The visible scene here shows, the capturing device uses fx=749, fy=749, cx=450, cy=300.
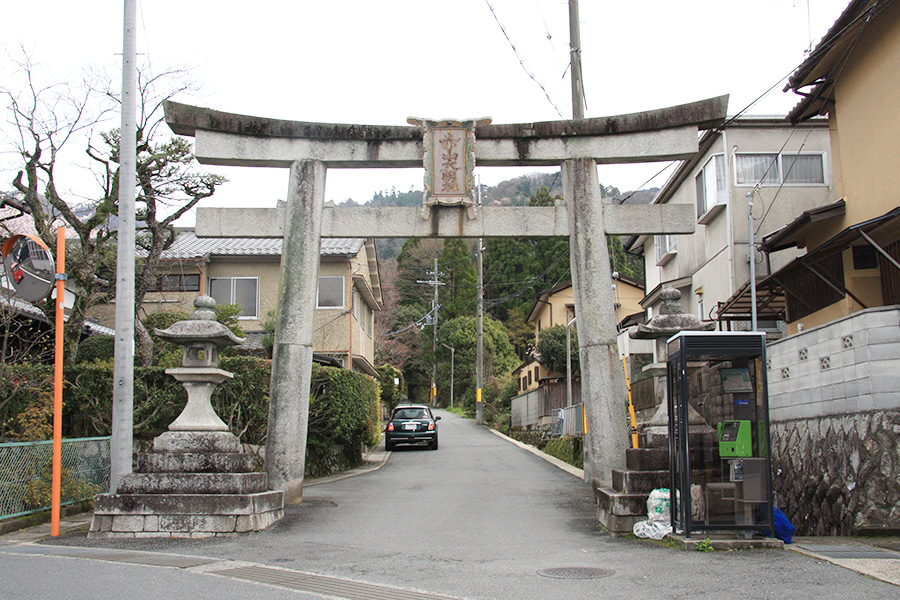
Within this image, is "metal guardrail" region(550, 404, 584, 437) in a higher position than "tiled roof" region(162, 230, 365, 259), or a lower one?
lower

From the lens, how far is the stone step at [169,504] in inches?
381

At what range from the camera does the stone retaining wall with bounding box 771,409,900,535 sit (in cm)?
949

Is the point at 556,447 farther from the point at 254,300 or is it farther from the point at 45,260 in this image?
the point at 45,260

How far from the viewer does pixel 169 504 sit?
31.8ft

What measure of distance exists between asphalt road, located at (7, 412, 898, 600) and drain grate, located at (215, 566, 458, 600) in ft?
0.44

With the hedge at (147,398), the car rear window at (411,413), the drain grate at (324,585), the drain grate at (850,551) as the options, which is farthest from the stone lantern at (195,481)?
the car rear window at (411,413)

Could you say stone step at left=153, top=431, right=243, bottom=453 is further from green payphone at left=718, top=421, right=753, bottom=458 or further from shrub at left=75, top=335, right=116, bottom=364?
shrub at left=75, top=335, right=116, bottom=364

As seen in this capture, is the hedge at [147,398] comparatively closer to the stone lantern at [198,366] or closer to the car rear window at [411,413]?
the stone lantern at [198,366]

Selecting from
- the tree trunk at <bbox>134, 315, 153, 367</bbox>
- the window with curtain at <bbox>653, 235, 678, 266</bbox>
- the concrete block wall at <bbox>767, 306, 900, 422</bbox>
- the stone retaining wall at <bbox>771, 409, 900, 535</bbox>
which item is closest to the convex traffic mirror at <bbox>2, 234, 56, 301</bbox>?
the tree trunk at <bbox>134, 315, 153, 367</bbox>

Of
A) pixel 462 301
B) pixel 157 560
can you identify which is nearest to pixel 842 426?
pixel 157 560

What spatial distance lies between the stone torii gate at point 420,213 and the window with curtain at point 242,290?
45.5 feet

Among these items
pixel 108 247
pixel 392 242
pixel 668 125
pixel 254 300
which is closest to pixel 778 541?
pixel 668 125

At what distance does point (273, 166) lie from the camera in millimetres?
12680

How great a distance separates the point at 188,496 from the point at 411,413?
57.0 ft
